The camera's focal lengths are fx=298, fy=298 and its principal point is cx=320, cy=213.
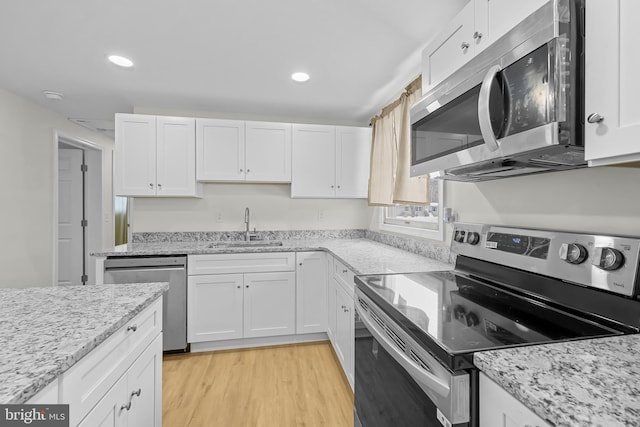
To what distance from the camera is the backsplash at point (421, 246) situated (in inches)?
76.4

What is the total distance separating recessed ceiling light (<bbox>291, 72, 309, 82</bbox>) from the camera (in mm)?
2361

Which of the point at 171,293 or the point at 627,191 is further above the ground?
the point at 627,191

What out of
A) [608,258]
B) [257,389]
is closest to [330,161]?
[257,389]

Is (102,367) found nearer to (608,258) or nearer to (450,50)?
(608,258)

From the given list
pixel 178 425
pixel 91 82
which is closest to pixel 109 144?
pixel 91 82

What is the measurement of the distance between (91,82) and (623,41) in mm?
3273

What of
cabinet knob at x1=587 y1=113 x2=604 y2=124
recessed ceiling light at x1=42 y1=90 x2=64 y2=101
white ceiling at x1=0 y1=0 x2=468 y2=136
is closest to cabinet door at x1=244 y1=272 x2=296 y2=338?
white ceiling at x1=0 y1=0 x2=468 y2=136

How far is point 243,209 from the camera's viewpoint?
3.31 metres

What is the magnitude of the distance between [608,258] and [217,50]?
2.28 metres


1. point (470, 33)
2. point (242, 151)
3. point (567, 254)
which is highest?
point (470, 33)

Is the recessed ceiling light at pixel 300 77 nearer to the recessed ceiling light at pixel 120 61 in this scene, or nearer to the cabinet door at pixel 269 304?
the recessed ceiling light at pixel 120 61

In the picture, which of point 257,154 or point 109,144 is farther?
point 109,144

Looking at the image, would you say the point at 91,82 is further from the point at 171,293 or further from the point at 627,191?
the point at 627,191

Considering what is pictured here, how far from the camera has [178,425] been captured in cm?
173
